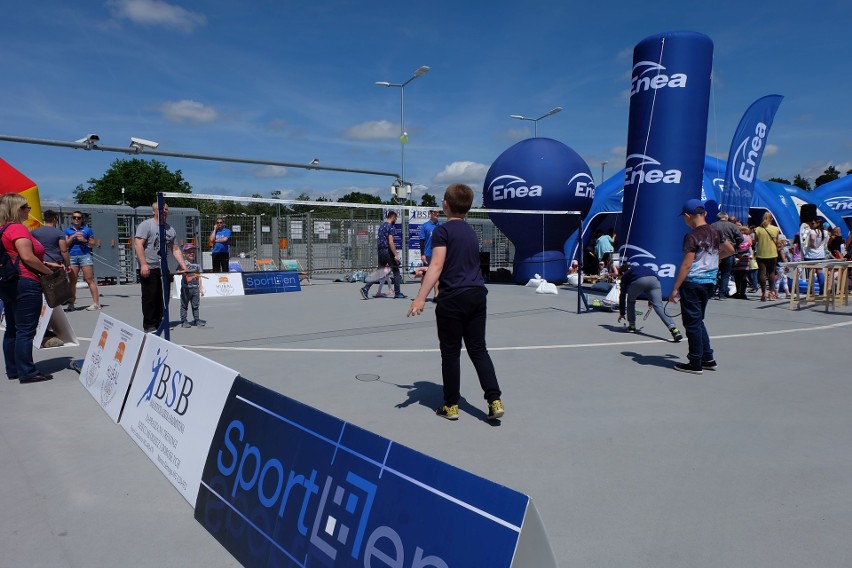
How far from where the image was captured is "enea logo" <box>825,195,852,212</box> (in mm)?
22750

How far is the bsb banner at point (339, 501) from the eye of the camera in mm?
1725

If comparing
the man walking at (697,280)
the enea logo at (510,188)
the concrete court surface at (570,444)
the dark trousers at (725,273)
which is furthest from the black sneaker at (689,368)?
the enea logo at (510,188)

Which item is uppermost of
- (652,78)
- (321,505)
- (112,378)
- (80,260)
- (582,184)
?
(652,78)

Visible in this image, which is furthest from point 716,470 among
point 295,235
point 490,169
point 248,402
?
point 295,235

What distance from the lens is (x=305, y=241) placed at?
790 inches

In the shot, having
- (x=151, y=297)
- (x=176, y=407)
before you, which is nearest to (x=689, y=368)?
(x=176, y=407)

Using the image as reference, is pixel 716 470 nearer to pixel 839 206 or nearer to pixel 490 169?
pixel 490 169

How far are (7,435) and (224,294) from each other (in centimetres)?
1034

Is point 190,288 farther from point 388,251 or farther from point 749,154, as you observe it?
point 749,154

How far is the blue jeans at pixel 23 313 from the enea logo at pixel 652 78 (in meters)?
12.0

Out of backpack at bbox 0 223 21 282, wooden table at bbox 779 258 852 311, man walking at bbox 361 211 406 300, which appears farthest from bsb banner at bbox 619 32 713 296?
backpack at bbox 0 223 21 282

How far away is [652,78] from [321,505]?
41.2ft

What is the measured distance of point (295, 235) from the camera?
20.0 metres

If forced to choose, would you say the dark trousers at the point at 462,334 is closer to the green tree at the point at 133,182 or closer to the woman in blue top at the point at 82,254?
the woman in blue top at the point at 82,254
